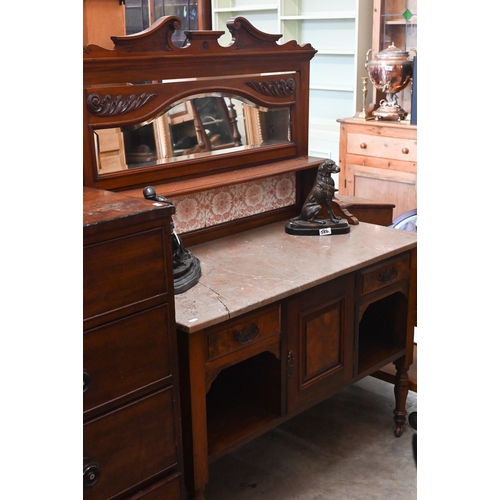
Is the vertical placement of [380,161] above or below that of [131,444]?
above

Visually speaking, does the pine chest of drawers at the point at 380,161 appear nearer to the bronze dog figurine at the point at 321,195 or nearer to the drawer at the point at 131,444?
the bronze dog figurine at the point at 321,195

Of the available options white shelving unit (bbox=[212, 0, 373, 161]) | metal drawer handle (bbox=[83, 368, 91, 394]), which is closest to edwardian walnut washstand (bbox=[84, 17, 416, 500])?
metal drawer handle (bbox=[83, 368, 91, 394])

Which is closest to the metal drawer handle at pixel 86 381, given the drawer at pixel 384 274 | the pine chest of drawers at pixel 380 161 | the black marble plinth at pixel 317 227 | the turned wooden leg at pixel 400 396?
the drawer at pixel 384 274

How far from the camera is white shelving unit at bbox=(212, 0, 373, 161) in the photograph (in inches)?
208

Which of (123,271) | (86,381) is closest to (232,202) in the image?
(123,271)

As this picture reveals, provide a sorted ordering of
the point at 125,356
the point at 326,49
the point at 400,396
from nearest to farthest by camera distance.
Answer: the point at 125,356 → the point at 400,396 → the point at 326,49

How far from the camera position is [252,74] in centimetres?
245

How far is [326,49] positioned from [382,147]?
138cm

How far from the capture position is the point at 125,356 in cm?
150

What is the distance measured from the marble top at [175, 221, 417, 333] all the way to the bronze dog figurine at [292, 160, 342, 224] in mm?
98

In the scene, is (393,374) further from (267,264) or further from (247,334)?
(247,334)

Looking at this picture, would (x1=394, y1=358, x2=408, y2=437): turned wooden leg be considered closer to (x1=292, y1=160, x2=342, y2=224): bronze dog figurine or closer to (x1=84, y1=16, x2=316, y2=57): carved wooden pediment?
(x1=292, y1=160, x2=342, y2=224): bronze dog figurine

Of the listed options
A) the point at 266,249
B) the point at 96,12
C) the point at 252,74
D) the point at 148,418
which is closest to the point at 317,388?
the point at 266,249
